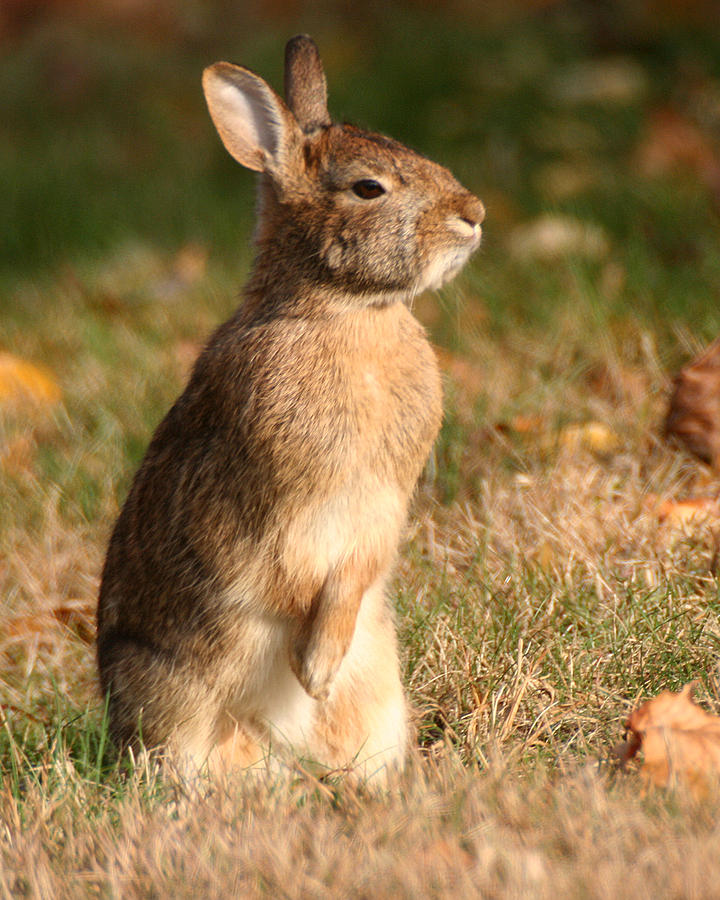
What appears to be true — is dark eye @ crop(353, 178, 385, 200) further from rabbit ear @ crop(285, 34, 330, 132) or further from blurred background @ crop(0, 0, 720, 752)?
blurred background @ crop(0, 0, 720, 752)

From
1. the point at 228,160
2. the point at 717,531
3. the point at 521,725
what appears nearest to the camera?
the point at 521,725

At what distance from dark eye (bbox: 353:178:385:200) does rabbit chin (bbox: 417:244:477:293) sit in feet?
0.66

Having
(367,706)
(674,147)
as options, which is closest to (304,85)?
(367,706)

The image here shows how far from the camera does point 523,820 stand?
6.28 feet

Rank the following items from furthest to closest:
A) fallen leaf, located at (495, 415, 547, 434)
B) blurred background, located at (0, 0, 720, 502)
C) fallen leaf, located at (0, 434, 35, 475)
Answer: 1. blurred background, located at (0, 0, 720, 502)
2. fallen leaf, located at (0, 434, 35, 475)
3. fallen leaf, located at (495, 415, 547, 434)

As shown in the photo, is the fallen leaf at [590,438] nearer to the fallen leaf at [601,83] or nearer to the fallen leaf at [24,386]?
the fallen leaf at [24,386]

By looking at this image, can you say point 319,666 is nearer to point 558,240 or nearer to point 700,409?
point 700,409

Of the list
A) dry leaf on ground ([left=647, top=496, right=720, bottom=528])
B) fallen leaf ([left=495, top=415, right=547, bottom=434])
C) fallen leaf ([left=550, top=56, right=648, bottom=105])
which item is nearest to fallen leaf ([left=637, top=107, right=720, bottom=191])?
fallen leaf ([left=550, top=56, right=648, bottom=105])

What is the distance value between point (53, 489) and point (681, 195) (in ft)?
10.5

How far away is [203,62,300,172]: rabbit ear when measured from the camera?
2766 millimetres

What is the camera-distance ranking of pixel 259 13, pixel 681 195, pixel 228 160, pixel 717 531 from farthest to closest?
pixel 259 13, pixel 228 160, pixel 681 195, pixel 717 531

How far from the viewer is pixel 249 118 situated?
9.21 ft

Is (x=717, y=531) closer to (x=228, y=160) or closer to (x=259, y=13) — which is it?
(x=228, y=160)

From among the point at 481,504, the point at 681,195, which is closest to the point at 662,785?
the point at 481,504
